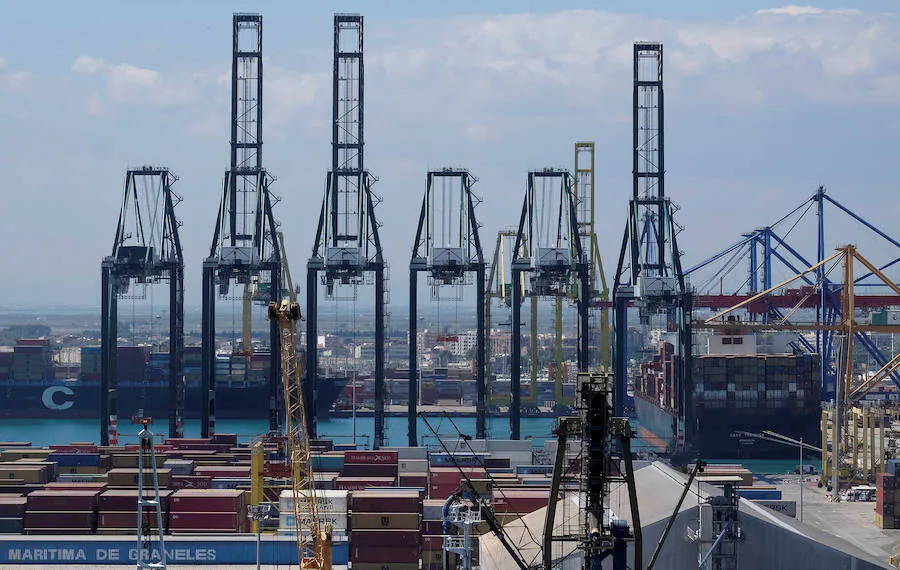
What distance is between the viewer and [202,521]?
43625 mm

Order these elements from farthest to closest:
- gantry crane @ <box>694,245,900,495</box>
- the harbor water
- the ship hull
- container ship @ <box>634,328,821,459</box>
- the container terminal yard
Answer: the ship hull
the harbor water
container ship @ <box>634,328,821,459</box>
gantry crane @ <box>694,245,900,495</box>
the container terminal yard

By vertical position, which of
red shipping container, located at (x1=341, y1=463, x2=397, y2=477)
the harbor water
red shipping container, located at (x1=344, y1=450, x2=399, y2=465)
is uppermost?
red shipping container, located at (x1=344, y1=450, x2=399, y2=465)

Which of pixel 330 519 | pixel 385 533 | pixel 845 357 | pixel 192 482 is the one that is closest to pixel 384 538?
pixel 385 533

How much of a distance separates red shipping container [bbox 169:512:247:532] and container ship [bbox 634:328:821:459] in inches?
1932

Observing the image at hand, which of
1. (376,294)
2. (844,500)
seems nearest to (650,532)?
(844,500)

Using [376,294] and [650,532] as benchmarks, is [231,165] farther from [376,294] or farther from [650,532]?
[650,532]

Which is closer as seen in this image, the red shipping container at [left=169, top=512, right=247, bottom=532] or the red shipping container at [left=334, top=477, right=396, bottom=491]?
the red shipping container at [left=169, top=512, right=247, bottom=532]

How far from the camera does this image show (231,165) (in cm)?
7612

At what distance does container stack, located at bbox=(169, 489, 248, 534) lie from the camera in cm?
4350

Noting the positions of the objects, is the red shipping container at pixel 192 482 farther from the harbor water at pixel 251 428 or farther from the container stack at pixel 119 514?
the harbor water at pixel 251 428

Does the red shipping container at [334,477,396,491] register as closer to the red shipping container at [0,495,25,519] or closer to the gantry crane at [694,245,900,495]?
the red shipping container at [0,495,25,519]

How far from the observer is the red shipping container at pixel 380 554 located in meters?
41.3

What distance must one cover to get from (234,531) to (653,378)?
219 ft

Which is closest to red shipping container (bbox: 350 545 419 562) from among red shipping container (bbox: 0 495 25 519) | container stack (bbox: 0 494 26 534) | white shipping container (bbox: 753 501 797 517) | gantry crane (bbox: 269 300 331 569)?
gantry crane (bbox: 269 300 331 569)
